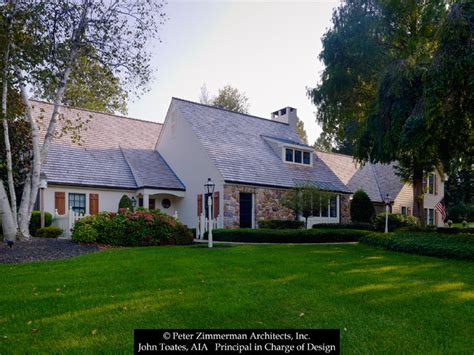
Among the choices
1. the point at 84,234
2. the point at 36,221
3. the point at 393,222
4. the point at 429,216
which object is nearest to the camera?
the point at 84,234

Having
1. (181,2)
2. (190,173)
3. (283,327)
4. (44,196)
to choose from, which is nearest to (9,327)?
(283,327)

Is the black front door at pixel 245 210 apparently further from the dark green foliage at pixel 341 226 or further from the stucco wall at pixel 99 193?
the stucco wall at pixel 99 193

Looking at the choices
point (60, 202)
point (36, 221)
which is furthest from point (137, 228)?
point (60, 202)

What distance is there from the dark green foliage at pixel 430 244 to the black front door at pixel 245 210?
686 cm

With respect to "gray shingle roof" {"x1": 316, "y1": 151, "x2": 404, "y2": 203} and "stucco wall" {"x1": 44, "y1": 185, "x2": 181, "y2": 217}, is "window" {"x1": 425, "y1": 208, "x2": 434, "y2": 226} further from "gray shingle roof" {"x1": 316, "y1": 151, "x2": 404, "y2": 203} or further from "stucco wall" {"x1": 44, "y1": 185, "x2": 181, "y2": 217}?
"stucco wall" {"x1": 44, "y1": 185, "x2": 181, "y2": 217}

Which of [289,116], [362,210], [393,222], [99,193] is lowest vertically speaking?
[393,222]

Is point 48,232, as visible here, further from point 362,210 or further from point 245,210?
→ point 362,210

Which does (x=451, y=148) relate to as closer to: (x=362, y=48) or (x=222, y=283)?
(x=362, y=48)

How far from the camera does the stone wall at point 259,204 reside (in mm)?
17766

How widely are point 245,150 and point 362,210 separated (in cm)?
889

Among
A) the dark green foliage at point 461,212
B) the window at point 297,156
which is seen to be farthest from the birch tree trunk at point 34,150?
the dark green foliage at point 461,212

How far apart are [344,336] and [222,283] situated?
2.69 m

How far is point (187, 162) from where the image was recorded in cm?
2012

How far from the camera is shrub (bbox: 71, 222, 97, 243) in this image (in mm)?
12453
